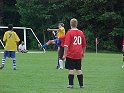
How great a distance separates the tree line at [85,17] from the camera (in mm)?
54719

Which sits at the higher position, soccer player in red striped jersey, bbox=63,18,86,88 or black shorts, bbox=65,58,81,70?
soccer player in red striped jersey, bbox=63,18,86,88

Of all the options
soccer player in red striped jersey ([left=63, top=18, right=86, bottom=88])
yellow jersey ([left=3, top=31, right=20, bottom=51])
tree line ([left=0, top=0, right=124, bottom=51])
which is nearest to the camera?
soccer player in red striped jersey ([left=63, top=18, right=86, bottom=88])

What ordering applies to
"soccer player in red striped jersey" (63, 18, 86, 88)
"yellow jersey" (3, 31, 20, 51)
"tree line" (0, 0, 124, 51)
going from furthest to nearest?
1. "tree line" (0, 0, 124, 51)
2. "yellow jersey" (3, 31, 20, 51)
3. "soccer player in red striped jersey" (63, 18, 86, 88)

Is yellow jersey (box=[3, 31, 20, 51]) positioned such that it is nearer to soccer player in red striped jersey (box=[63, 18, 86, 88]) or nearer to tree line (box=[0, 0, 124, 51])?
soccer player in red striped jersey (box=[63, 18, 86, 88])

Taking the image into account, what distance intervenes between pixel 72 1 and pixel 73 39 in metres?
44.3

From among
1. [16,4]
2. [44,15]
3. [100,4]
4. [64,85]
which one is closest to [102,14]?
[100,4]

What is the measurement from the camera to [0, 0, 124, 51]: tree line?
5472 centimetres

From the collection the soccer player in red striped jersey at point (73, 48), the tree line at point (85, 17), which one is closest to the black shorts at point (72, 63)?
the soccer player in red striped jersey at point (73, 48)

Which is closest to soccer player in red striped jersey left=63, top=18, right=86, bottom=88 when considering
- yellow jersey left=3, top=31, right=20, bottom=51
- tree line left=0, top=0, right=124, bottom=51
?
yellow jersey left=3, top=31, right=20, bottom=51

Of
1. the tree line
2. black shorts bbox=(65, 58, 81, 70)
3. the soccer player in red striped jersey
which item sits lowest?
black shorts bbox=(65, 58, 81, 70)

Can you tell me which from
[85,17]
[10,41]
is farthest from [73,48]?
[85,17]

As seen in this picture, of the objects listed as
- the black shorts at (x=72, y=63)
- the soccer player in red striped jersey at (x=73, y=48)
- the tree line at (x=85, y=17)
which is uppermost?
the tree line at (x=85, y=17)

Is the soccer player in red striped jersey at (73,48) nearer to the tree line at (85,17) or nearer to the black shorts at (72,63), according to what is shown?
the black shorts at (72,63)

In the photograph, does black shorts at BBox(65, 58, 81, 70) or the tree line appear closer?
black shorts at BBox(65, 58, 81, 70)
